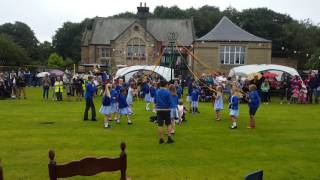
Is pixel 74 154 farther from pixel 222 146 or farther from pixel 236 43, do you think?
pixel 236 43

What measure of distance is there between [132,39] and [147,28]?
16.4 ft

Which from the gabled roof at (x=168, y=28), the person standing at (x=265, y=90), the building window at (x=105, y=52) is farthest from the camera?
the building window at (x=105, y=52)

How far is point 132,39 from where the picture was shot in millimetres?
68188

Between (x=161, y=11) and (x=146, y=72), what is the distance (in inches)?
2622

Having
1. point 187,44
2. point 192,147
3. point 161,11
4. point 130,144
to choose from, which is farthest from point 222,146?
point 161,11

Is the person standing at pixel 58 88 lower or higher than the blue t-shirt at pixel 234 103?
higher

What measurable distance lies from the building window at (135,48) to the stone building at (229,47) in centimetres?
1431

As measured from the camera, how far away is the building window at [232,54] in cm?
5512

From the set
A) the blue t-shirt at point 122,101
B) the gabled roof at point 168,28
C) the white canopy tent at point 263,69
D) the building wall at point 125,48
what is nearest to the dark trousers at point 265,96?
the white canopy tent at point 263,69

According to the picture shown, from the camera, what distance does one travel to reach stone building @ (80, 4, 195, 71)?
→ 6806cm

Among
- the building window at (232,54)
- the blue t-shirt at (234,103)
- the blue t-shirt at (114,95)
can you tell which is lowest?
the blue t-shirt at (234,103)

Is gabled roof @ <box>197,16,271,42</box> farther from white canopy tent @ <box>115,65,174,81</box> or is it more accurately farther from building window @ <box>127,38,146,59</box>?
building window @ <box>127,38,146,59</box>

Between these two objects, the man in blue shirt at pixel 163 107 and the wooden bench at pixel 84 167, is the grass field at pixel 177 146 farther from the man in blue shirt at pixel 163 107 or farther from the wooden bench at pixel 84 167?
the wooden bench at pixel 84 167

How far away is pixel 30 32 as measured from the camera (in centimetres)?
10975
